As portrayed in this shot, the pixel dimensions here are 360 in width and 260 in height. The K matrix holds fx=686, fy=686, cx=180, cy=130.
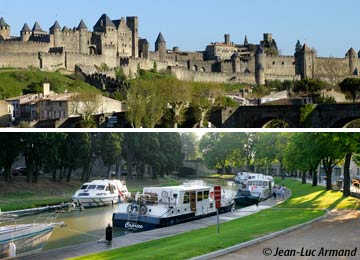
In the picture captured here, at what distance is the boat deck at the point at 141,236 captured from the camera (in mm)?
5414

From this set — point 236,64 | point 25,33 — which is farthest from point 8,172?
point 236,64

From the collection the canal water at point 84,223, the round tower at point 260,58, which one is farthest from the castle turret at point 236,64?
the canal water at point 84,223

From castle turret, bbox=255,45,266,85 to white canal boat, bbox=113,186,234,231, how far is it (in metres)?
54.1

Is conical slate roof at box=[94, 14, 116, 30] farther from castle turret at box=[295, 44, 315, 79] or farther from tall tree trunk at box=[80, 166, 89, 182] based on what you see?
tall tree trunk at box=[80, 166, 89, 182]

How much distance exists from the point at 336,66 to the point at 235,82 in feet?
41.7

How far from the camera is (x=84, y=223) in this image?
19.7 feet

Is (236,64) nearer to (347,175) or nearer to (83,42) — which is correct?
(83,42)

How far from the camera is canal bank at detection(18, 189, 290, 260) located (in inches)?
213

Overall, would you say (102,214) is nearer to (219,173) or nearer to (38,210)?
(38,210)

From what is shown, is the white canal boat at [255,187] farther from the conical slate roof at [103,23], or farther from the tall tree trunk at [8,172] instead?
the conical slate roof at [103,23]

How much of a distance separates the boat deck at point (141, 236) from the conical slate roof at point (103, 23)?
5196 cm

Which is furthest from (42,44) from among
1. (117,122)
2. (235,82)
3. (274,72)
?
(117,122)

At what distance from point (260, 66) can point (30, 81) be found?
24.3 m

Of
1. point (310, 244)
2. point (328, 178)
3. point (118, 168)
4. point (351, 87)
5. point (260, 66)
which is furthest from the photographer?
point (260, 66)
